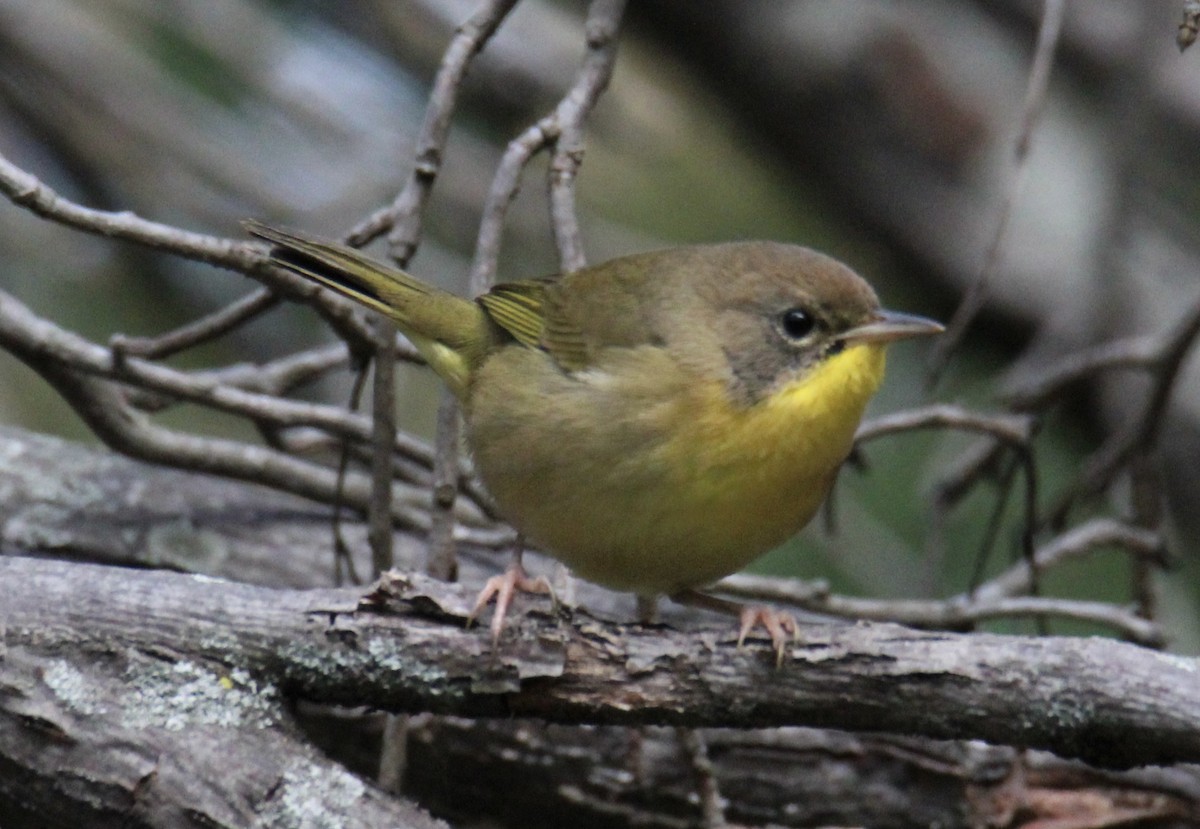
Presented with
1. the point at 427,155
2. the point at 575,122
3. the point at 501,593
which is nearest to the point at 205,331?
the point at 427,155

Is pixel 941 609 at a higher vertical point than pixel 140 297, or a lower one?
lower

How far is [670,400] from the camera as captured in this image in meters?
3.40

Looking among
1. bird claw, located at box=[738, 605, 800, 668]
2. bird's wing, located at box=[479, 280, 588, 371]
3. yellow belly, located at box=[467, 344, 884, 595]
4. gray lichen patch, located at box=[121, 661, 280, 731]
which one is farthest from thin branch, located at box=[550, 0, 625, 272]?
gray lichen patch, located at box=[121, 661, 280, 731]

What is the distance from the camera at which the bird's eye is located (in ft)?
11.8

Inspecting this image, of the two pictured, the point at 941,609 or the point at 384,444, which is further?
the point at 941,609

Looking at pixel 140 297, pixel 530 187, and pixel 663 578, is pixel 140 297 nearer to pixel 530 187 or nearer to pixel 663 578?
pixel 530 187

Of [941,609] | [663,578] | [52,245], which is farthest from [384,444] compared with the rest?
[52,245]

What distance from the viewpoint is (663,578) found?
3469 millimetres

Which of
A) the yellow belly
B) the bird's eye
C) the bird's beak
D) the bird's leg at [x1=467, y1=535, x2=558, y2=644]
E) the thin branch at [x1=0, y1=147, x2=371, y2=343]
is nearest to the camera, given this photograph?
the bird's leg at [x1=467, y1=535, x2=558, y2=644]

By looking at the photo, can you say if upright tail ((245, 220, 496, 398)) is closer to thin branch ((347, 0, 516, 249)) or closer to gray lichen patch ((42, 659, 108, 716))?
thin branch ((347, 0, 516, 249))

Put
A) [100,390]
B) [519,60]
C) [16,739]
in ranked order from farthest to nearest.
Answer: [519,60] → [100,390] → [16,739]

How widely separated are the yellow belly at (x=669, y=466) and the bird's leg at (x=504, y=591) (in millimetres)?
174

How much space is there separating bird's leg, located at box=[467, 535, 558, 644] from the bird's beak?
0.95 meters

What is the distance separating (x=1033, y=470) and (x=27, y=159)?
407 cm
